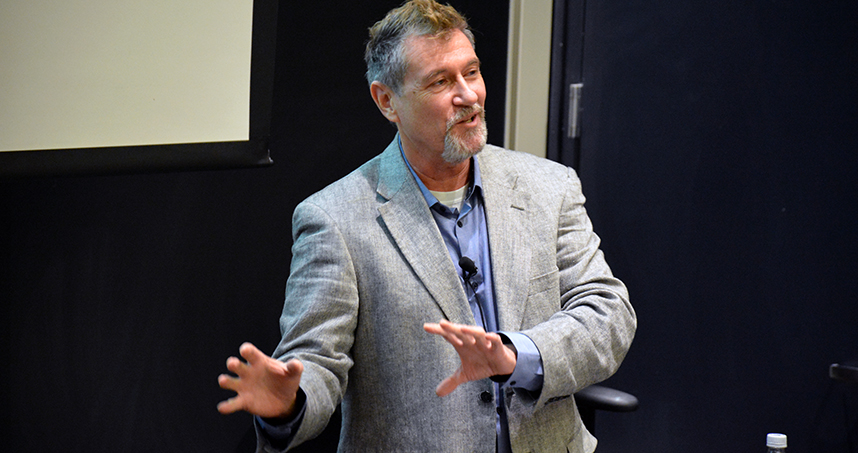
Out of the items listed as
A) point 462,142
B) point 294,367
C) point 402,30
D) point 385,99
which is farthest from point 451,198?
point 294,367

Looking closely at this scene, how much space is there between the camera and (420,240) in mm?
1750

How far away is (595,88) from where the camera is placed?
2699mm

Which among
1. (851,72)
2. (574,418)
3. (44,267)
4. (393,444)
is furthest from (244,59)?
(851,72)

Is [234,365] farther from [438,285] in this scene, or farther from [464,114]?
[464,114]

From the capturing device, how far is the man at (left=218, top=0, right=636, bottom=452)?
165 cm

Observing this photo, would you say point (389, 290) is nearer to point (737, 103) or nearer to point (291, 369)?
point (291, 369)

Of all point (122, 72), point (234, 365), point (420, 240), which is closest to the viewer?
point (234, 365)

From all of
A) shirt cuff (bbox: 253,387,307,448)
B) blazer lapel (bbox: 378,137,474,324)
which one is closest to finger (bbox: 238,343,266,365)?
shirt cuff (bbox: 253,387,307,448)

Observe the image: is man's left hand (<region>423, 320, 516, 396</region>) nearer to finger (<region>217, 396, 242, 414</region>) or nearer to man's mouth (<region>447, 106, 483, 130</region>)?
finger (<region>217, 396, 242, 414</region>)

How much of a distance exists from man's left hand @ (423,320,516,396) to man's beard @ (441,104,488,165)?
466 mm

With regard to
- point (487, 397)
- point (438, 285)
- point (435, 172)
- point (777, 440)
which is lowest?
point (777, 440)

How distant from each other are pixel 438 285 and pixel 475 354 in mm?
289

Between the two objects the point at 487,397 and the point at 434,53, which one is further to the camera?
the point at 434,53

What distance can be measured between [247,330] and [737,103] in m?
1.55
